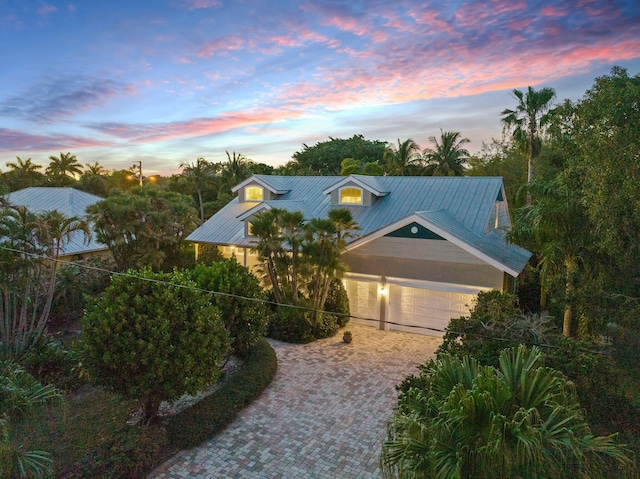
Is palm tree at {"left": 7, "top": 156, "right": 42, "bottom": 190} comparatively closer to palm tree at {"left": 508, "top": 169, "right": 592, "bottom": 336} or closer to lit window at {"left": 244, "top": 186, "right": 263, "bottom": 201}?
lit window at {"left": 244, "top": 186, "right": 263, "bottom": 201}

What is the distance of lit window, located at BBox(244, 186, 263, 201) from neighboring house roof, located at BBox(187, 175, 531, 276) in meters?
0.42

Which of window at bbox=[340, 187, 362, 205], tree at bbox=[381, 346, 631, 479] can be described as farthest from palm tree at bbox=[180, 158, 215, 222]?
tree at bbox=[381, 346, 631, 479]

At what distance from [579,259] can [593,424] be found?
6801 mm

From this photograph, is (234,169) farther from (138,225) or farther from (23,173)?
(23,173)

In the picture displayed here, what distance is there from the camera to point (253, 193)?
86.8 ft

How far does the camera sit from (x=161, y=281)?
32.6 ft

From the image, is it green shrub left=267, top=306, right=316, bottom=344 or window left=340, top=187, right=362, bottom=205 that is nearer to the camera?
green shrub left=267, top=306, right=316, bottom=344

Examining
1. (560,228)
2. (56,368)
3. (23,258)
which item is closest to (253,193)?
(23,258)

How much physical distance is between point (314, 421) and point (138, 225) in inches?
619

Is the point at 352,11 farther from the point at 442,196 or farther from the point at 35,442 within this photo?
the point at 35,442

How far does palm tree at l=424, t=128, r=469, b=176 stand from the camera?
3484 cm

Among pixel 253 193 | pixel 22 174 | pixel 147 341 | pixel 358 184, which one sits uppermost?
pixel 22 174

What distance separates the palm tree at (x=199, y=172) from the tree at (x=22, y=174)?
54.7 feet

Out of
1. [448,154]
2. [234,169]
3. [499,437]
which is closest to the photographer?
[499,437]
